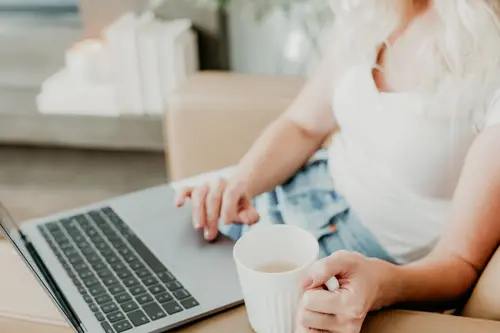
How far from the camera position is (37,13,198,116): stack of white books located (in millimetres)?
2074

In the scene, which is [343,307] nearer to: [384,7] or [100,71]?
[384,7]

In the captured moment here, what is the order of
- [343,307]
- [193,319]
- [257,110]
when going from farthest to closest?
[257,110]
[193,319]
[343,307]

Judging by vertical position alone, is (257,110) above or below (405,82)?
below

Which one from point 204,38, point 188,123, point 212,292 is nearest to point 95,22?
point 204,38

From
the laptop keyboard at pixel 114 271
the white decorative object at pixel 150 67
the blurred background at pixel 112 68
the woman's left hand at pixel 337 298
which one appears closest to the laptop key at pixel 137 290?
the laptop keyboard at pixel 114 271

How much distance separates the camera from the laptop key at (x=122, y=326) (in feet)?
2.65

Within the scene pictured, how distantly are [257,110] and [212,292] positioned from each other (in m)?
0.62

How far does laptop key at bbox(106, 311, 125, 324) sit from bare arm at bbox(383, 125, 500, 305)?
0.32 metres

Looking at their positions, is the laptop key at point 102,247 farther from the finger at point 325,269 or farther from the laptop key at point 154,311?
the finger at point 325,269

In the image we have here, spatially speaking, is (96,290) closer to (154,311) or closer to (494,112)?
(154,311)

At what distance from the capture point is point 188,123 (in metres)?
1.46

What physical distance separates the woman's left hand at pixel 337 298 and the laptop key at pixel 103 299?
0.26 metres

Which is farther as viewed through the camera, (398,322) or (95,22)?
(95,22)

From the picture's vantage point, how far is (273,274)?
2.34ft
